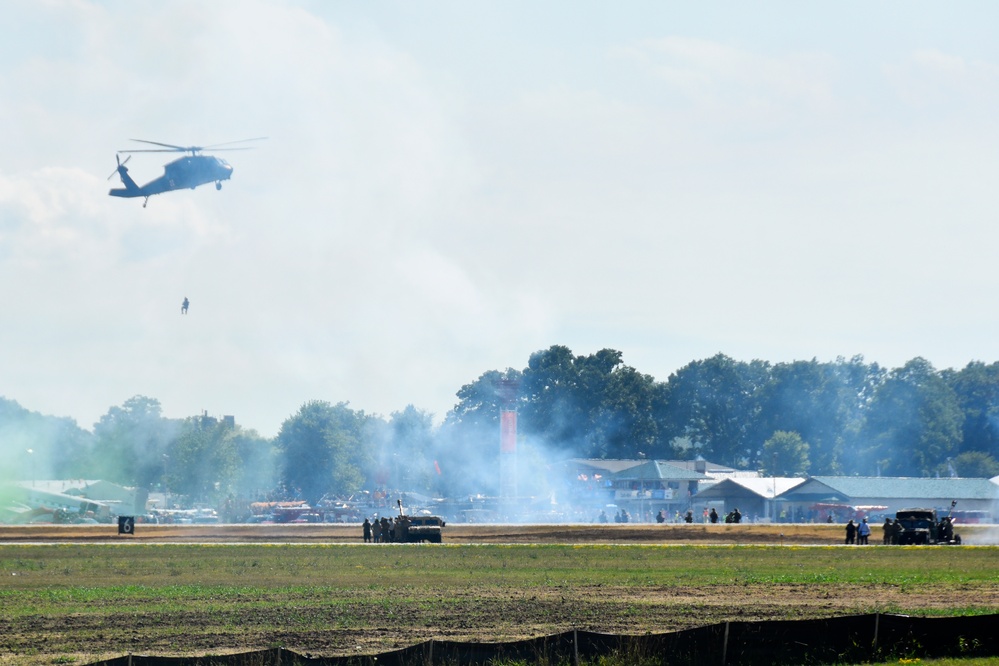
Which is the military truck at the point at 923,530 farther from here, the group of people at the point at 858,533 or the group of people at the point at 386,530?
the group of people at the point at 386,530

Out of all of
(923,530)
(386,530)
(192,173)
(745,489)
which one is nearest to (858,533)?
(923,530)

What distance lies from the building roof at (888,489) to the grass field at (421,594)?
81.0 m

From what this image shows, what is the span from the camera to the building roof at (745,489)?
5522 inches

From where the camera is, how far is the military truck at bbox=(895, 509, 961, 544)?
218ft

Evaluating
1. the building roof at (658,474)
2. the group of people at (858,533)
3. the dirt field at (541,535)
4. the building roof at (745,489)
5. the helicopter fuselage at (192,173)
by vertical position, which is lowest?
the dirt field at (541,535)

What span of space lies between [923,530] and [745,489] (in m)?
73.7

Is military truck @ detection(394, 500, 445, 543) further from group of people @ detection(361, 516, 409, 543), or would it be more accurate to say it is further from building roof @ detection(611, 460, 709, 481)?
building roof @ detection(611, 460, 709, 481)

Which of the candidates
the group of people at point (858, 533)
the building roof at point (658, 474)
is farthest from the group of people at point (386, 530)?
the building roof at point (658, 474)

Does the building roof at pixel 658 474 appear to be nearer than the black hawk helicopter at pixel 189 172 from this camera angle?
No

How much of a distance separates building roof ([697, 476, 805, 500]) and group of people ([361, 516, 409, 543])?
240 feet

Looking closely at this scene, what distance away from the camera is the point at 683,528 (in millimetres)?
86438

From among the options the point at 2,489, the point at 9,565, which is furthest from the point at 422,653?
the point at 2,489

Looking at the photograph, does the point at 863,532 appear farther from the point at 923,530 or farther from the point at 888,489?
the point at 888,489

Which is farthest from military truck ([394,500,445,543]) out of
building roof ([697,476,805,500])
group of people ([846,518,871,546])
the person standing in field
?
building roof ([697,476,805,500])
